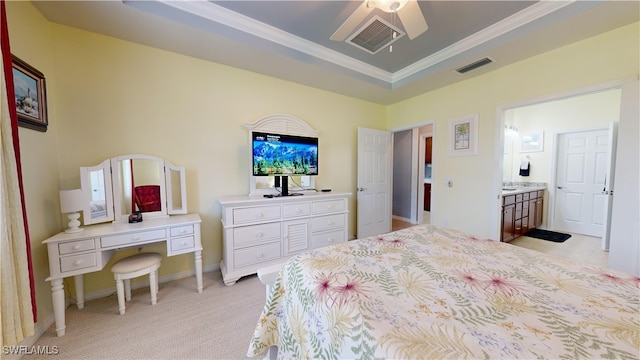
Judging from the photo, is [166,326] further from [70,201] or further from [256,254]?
[70,201]

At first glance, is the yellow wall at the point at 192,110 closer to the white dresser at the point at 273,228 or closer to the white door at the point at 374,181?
the white dresser at the point at 273,228

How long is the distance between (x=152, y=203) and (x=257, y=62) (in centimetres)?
196

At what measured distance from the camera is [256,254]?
7.98 ft

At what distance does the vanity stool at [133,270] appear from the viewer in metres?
1.80

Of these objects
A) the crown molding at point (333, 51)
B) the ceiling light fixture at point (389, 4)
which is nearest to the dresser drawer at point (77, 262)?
the crown molding at point (333, 51)

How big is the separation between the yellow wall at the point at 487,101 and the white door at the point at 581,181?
256 centimetres

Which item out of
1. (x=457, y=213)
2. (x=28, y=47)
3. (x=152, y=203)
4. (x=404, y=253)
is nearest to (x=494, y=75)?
(x=457, y=213)

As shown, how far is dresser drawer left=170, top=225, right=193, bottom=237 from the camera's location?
2012mm

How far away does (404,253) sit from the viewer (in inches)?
54.9

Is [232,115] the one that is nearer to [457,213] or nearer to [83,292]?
[83,292]

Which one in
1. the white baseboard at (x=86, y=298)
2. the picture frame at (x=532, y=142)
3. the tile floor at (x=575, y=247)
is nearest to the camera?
the white baseboard at (x=86, y=298)

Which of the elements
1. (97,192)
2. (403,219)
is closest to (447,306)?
(97,192)

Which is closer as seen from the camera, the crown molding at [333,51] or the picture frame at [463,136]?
the crown molding at [333,51]

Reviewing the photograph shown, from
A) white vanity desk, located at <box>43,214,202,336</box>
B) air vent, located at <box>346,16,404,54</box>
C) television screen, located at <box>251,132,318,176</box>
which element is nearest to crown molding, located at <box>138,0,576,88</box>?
air vent, located at <box>346,16,404,54</box>
